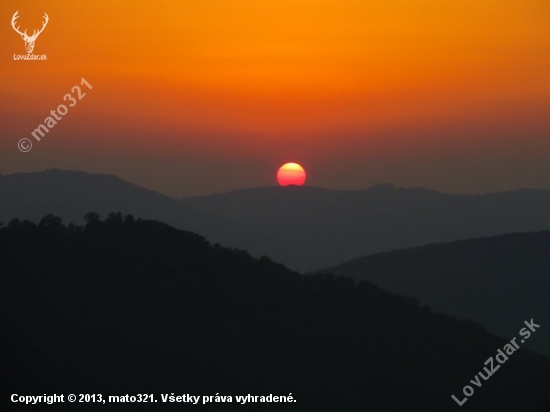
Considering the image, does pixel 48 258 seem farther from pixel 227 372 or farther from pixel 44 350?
pixel 227 372

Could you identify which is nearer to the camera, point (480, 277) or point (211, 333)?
point (211, 333)

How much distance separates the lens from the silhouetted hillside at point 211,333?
24000 millimetres

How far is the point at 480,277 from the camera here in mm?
89312

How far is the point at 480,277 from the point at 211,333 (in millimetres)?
66092

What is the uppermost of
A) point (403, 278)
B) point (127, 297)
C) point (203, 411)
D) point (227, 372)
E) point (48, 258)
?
point (403, 278)

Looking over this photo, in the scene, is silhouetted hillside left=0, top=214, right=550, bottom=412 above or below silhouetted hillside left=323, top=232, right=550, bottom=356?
below

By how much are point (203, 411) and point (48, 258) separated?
9.79 m

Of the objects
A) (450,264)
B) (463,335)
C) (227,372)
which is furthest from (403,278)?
(227,372)

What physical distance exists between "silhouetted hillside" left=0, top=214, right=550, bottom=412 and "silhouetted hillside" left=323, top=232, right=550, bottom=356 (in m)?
41.5

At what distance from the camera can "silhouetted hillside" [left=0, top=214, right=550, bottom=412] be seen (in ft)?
78.7

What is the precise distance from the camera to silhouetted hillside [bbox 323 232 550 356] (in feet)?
267

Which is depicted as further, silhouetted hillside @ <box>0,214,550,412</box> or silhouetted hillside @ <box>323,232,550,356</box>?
silhouetted hillside @ <box>323,232,550,356</box>

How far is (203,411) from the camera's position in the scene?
23.0 metres

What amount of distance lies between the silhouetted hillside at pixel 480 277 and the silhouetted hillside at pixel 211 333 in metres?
41.5
